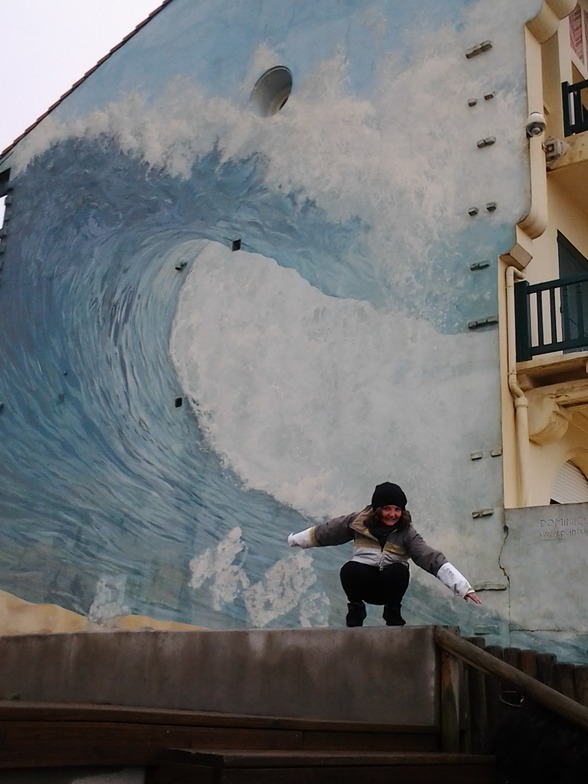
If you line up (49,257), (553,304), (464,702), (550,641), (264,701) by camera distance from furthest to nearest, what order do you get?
1. (49,257)
2. (553,304)
3. (550,641)
4. (264,701)
5. (464,702)

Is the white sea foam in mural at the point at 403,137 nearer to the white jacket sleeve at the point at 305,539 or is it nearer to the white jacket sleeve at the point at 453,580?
the white jacket sleeve at the point at 305,539

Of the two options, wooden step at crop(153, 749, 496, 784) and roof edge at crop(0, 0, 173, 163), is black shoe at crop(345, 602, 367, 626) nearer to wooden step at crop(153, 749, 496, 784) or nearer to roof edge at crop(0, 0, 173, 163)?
wooden step at crop(153, 749, 496, 784)

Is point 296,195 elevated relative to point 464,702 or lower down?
elevated

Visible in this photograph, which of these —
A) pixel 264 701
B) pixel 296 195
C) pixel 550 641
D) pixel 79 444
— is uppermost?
pixel 296 195

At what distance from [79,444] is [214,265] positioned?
3719 mm

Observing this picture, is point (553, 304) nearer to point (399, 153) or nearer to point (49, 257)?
point (399, 153)

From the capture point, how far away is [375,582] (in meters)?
7.66

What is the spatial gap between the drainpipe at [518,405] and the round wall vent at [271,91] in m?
5.88

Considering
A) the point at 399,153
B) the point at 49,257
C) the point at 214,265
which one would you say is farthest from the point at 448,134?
the point at 49,257

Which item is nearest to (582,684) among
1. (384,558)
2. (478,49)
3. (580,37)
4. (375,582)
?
(375,582)

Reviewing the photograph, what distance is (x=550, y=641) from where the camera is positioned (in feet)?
35.1

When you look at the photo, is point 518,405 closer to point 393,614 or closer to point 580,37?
point 393,614

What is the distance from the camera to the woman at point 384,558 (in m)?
7.55

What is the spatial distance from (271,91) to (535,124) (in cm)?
550
